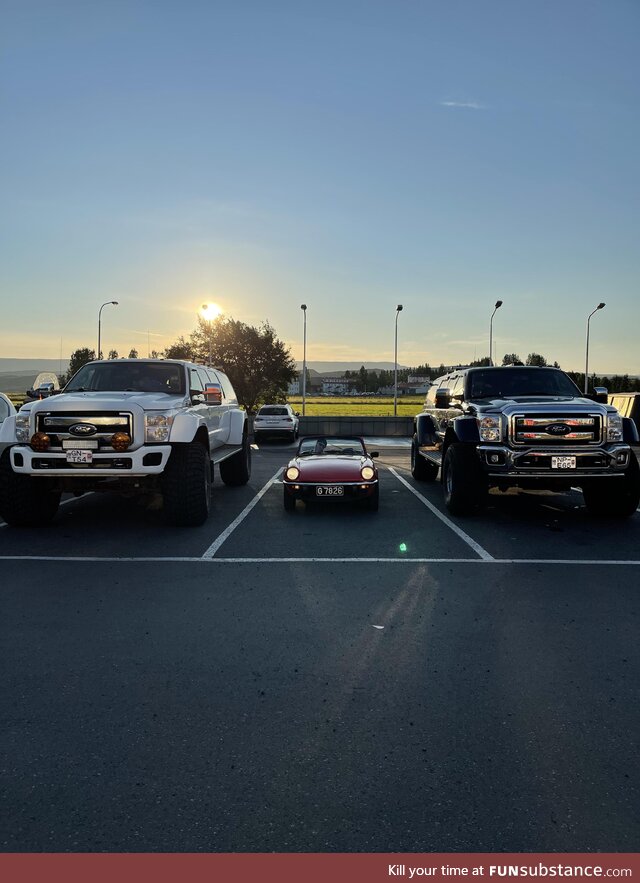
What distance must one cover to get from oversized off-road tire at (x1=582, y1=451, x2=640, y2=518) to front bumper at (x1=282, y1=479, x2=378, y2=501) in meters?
3.01

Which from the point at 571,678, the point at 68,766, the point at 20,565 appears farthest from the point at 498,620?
the point at 20,565

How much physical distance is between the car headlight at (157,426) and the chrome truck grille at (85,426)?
22cm

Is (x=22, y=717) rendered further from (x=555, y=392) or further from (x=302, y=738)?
(x=555, y=392)

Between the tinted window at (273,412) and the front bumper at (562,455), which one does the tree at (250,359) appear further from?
the front bumper at (562,455)

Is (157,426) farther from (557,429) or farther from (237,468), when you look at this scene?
(557,429)

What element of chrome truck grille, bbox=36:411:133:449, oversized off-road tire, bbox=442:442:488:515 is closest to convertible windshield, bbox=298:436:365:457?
oversized off-road tire, bbox=442:442:488:515

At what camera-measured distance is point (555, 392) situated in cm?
1078

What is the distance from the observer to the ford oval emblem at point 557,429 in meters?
9.14

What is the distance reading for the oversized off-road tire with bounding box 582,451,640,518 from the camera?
934cm

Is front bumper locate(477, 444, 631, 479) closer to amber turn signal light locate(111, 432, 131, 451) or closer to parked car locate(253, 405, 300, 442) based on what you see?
amber turn signal light locate(111, 432, 131, 451)

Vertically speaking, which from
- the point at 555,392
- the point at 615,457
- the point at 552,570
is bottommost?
the point at 552,570

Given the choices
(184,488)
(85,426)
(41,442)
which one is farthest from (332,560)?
(41,442)

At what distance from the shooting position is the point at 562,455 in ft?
29.7

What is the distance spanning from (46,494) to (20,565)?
2313 millimetres
